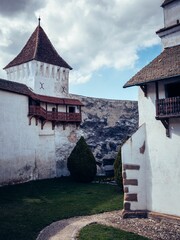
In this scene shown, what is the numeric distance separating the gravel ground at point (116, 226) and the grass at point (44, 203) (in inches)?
20.3

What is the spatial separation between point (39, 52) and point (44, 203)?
46.3ft

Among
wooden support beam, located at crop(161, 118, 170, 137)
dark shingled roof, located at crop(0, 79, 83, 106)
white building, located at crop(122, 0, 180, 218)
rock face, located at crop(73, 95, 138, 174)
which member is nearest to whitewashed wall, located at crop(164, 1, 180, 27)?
white building, located at crop(122, 0, 180, 218)

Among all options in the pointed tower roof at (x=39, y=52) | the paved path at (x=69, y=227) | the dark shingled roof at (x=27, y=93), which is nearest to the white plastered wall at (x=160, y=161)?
the paved path at (x=69, y=227)

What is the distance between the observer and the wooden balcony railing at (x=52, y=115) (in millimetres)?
21922

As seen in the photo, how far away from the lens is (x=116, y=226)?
1174 cm

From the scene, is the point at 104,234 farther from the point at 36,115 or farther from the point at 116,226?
the point at 36,115

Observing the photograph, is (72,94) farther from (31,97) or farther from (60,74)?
(31,97)

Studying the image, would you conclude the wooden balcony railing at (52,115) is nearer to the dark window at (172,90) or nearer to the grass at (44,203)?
the grass at (44,203)

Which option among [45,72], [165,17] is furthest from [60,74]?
[165,17]

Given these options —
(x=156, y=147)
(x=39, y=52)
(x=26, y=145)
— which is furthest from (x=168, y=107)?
(x=39, y=52)

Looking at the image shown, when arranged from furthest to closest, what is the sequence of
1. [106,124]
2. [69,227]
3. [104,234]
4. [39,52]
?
[106,124] < [39,52] < [69,227] < [104,234]

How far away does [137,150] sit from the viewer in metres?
13.6

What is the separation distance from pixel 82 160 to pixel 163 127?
10.9 meters

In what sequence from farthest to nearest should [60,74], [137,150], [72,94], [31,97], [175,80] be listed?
[72,94] → [60,74] → [31,97] → [137,150] → [175,80]
